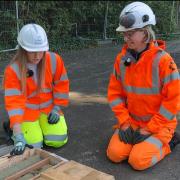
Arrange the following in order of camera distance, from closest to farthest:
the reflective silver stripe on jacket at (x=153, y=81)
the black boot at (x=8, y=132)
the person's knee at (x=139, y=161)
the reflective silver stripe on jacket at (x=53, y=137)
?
the person's knee at (x=139, y=161)
the reflective silver stripe on jacket at (x=153, y=81)
the reflective silver stripe on jacket at (x=53, y=137)
the black boot at (x=8, y=132)

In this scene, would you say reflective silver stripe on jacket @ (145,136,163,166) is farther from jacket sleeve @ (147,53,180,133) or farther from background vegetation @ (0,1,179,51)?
background vegetation @ (0,1,179,51)

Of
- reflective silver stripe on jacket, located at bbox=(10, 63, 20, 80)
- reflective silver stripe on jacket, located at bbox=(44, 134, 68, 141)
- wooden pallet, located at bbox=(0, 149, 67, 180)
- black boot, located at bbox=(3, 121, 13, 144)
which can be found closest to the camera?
wooden pallet, located at bbox=(0, 149, 67, 180)

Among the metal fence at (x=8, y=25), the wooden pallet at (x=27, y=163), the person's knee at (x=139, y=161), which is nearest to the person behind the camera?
the wooden pallet at (x=27, y=163)

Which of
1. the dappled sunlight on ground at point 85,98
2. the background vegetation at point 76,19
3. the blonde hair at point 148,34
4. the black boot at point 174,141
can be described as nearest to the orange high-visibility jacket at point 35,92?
the blonde hair at point 148,34

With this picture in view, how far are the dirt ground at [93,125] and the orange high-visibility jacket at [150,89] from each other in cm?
41

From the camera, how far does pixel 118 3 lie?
12.0 metres

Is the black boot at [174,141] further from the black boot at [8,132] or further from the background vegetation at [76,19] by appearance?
the background vegetation at [76,19]

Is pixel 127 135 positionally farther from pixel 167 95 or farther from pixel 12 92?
pixel 12 92

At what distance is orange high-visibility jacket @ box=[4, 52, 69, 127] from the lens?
377 centimetres

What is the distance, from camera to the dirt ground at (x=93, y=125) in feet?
11.7

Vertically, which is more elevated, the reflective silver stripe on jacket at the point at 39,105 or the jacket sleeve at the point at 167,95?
the jacket sleeve at the point at 167,95

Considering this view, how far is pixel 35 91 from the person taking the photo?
3.99 meters

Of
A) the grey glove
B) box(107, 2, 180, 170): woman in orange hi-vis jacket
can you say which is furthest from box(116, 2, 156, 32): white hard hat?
the grey glove

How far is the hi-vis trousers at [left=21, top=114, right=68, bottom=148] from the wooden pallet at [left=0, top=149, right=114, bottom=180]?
487mm
